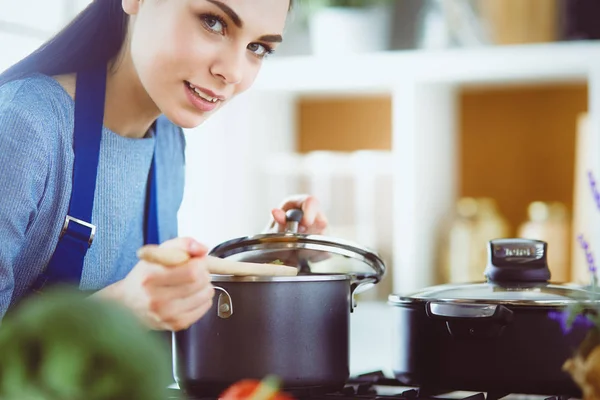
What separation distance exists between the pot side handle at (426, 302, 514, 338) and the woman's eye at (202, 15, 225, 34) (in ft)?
1.52

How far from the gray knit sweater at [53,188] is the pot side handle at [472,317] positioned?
526mm

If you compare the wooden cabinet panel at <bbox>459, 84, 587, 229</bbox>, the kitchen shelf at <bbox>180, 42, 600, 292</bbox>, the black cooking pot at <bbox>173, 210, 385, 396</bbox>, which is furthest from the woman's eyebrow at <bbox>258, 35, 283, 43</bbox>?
the wooden cabinet panel at <bbox>459, 84, 587, 229</bbox>

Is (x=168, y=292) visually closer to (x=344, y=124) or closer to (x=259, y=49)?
(x=259, y=49)

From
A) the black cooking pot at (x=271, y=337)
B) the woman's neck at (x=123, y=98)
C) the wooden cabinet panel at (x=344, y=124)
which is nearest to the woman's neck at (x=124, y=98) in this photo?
the woman's neck at (x=123, y=98)

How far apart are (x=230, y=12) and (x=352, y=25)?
157 cm

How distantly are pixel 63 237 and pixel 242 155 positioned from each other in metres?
1.74

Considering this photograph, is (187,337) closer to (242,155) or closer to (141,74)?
(141,74)

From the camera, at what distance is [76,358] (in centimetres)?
44

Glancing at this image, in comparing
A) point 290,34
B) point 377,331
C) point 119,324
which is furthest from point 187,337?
point 290,34

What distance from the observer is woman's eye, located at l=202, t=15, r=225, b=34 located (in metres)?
1.16

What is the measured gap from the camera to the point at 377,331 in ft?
8.84

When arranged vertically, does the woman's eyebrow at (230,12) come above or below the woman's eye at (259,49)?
above

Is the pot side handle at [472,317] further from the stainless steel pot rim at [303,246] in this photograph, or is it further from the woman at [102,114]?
the woman at [102,114]

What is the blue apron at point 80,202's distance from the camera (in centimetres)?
121
